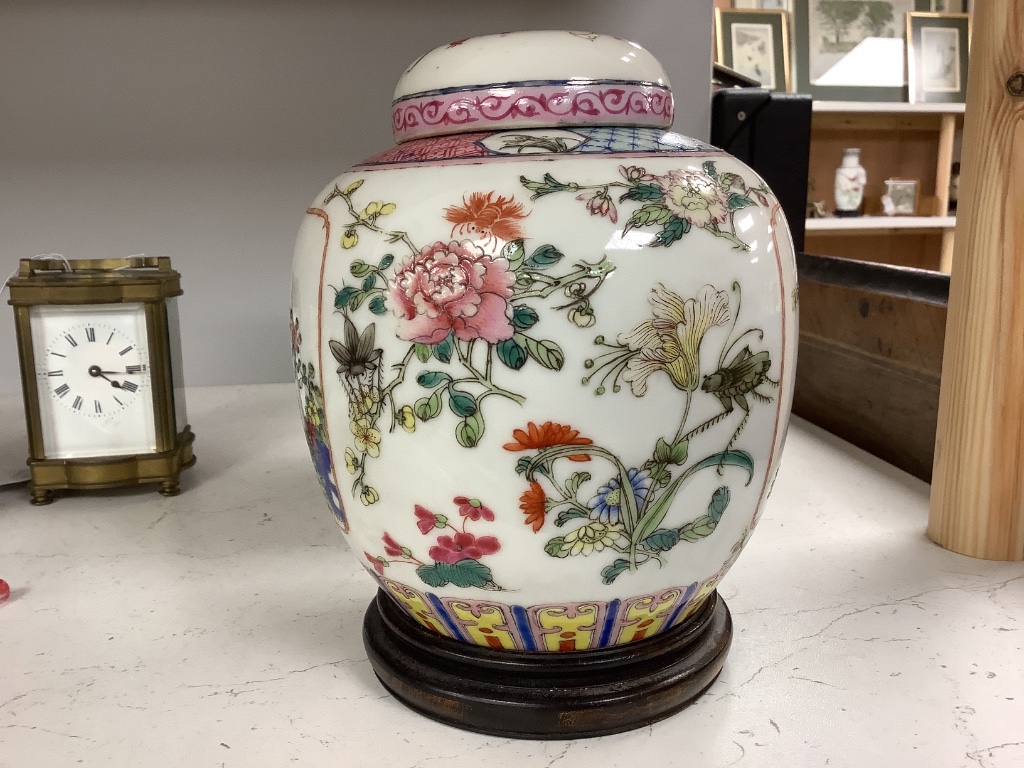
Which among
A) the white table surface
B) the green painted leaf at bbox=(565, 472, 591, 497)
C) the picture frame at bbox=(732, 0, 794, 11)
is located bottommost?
the white table surface

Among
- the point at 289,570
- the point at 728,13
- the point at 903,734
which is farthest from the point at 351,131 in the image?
the point at 728,13

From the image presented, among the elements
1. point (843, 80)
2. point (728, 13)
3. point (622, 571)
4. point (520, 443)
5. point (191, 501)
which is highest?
point (728, 13)

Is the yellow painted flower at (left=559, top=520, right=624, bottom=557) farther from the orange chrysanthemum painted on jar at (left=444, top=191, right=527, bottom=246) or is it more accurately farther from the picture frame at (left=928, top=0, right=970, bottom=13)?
the picture frame at (left=928, top=0, right=970, bottom=13)

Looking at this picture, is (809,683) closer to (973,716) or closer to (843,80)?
(973,716)

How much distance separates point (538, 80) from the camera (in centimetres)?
66

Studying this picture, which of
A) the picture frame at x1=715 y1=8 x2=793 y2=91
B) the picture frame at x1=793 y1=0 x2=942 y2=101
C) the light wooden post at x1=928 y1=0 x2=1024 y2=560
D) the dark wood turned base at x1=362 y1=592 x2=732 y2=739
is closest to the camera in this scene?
the dark wood turned base at x1=362 y1=592 x2=732 y2=739

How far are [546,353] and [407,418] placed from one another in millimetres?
109

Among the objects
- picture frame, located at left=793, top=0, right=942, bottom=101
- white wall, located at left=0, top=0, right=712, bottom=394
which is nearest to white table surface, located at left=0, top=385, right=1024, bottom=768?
white wall, located at left=0, top=0, right=712, bottom=394

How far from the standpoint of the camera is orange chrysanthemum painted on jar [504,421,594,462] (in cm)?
62

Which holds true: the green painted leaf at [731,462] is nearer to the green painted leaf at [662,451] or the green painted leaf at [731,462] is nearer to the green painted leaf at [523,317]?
the green painted leaf at [662,451]

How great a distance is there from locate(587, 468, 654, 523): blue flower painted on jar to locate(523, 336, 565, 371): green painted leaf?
0.09 m

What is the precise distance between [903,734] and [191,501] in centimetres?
92

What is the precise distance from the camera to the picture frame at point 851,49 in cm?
321

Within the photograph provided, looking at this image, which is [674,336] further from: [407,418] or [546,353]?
[407,418]
